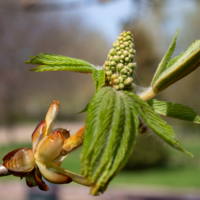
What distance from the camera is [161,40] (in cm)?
1387

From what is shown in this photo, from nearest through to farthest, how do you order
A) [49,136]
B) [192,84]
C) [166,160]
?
1. [49,136]
2. [166,160]
3. [192,84]

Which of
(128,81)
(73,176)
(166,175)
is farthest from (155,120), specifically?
(166,175)

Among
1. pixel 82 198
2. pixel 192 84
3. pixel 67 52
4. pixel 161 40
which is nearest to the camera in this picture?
pixel 82 198

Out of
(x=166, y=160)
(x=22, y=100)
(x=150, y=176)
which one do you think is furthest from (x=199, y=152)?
(x=22, y=100)

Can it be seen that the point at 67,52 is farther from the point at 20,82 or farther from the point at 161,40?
the point at 161,40

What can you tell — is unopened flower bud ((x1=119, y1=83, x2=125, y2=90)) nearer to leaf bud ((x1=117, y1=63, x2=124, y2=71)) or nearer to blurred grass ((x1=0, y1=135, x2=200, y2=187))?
leaf bud ((x1=117, y1=63, x2=124, y2=71))

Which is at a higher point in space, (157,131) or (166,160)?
(157,131)

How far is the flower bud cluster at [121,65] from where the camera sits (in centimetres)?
59

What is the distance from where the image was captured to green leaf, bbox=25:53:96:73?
2.06 feet

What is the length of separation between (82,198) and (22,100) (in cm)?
1371

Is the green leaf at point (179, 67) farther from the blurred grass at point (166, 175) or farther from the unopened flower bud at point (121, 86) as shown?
the blurred grass at point (166, 175)

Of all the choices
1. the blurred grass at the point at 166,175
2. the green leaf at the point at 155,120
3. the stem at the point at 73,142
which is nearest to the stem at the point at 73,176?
the stem at the point at 73,142

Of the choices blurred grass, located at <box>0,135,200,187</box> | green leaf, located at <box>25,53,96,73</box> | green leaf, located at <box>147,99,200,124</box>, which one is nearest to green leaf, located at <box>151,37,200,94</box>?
green leaf, located at <box>147,99,200,124</box>

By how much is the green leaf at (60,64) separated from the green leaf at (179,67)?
157 millimetres
